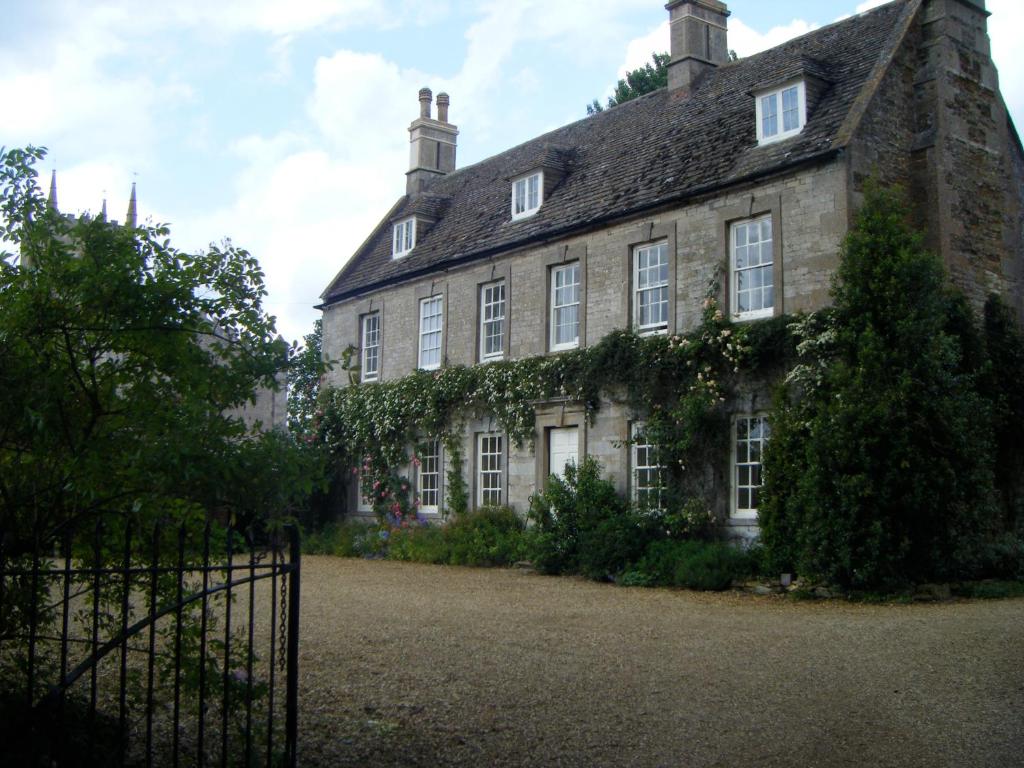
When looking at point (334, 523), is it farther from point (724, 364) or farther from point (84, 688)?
point (84, 688)

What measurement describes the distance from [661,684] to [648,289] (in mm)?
10786

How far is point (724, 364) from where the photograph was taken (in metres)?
15.9

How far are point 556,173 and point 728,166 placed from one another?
5322 millimetres

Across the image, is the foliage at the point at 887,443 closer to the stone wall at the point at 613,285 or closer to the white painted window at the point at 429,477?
the stone wall at the point at 613,285

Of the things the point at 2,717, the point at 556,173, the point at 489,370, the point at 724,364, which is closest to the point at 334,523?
the point at 489,370

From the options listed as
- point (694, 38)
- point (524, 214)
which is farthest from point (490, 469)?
point (694, 38)

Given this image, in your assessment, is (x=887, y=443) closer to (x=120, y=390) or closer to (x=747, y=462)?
(x=747, y=462)

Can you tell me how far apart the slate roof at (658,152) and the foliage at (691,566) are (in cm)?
592

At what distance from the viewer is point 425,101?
29219mm

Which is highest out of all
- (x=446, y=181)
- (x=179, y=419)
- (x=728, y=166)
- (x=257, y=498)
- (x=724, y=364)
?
(x=446, y=181)

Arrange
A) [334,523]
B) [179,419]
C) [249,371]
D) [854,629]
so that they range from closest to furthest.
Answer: [179,419] < [249,371] < [854,629] < [334,523]

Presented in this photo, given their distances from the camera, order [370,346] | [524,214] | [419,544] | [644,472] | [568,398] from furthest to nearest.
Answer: [370,346], [524,214], [419,544], [568,398], [644,472]

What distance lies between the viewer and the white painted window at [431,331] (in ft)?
74.2

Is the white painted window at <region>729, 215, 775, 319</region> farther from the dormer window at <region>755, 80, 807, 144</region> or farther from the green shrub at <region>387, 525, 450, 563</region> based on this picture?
the green shrub at <region>387, 525, 450, 563</region>
